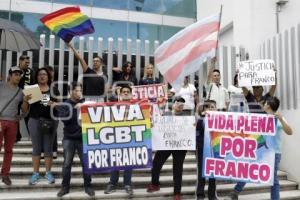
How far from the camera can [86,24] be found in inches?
279

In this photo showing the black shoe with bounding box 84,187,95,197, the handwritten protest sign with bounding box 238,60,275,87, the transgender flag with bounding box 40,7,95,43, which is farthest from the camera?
the handwritten protest sign with bounding box 238,60,275,87

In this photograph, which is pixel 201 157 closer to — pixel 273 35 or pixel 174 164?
pixel 174 164

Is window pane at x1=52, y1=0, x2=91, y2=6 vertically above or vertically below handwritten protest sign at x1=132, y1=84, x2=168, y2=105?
above

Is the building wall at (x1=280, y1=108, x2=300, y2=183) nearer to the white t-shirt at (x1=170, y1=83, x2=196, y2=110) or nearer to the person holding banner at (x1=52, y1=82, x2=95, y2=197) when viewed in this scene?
the white t-shirt at (x1=170, y1=83, x2=196, y2=110)

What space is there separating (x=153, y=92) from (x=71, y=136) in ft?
8.30

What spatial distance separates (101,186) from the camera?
667 centimetres

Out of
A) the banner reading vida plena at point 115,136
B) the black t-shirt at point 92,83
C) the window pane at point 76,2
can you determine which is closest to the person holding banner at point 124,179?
the banner reading vida plena at point 115,136

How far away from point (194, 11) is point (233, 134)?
12089 millimetres

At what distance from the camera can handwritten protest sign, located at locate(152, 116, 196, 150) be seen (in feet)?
21.1

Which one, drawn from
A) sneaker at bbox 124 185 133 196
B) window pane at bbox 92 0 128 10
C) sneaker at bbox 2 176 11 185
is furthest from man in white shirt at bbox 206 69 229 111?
window pane at bbox 92 0 128 10

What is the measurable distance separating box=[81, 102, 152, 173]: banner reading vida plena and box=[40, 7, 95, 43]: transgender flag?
159 centimetres

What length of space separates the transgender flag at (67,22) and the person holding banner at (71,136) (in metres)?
1.19

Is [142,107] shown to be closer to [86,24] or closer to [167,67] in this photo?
[167,67]

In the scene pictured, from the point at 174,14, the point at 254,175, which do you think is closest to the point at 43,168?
the point at 254,175
